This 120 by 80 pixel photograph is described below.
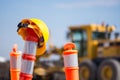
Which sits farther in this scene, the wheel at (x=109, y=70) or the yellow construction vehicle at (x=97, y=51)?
the yellow construction vehicle at (x=97, y=51)

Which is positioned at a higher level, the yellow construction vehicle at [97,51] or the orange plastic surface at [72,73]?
the yellow construction vehicle at [97,51]

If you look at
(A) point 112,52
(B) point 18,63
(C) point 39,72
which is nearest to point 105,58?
(A) point 112,52

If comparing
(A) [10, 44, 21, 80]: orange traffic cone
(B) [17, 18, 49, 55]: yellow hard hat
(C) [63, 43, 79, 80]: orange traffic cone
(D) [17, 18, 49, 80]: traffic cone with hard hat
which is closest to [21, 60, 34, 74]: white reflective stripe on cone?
(D) [17, 18, 49, 80]: traffic cone with hard hat

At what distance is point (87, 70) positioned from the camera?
49.4ft

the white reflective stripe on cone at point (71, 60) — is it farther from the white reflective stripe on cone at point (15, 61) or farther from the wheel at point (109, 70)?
the wheel at point (109, 70)

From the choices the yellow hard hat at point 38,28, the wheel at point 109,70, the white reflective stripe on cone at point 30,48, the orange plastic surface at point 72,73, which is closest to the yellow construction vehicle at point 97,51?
the wheel at point 109,70

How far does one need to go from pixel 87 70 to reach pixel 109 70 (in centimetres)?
112

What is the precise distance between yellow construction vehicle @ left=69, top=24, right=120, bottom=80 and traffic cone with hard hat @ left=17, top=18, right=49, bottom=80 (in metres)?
10.5

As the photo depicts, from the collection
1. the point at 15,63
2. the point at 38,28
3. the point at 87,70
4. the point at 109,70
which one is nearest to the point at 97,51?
the point at 87,70

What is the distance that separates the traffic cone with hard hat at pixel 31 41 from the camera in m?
3.38

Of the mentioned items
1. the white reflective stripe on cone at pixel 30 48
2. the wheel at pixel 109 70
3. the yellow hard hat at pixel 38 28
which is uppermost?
the yellow hard hat at pixel 38 28

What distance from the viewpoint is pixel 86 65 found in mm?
Answer: 15172

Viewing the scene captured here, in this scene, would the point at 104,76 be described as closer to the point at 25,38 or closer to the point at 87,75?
the point at 87,75

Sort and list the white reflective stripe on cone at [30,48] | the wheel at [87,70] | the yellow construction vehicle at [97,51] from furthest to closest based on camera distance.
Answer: the wheel at [87,70] < the yellow construction vehicle at [97,51] < the white reflective stripe on cone at [30,48]
